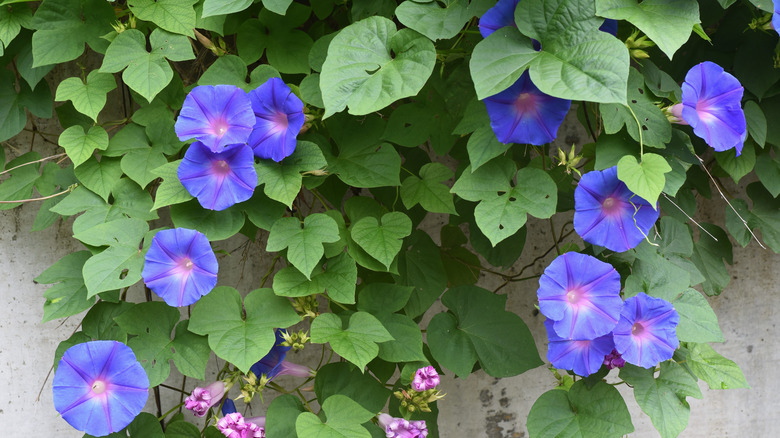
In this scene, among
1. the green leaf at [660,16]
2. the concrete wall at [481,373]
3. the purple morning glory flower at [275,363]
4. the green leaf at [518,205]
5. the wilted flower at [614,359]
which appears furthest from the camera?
the concrete wall at [481,373]

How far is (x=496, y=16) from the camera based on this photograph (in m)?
1.12

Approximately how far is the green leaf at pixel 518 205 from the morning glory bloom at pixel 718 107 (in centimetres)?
28

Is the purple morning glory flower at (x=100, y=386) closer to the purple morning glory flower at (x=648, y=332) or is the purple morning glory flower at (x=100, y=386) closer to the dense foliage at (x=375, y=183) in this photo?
the dense foliage at (x=375, y=183)

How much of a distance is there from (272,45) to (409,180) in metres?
0.40

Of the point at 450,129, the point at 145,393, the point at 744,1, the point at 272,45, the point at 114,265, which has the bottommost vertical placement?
the point at 145,393

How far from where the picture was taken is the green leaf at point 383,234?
4.13ft

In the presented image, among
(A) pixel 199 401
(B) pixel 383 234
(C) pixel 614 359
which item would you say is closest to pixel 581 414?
(C) pixel 614 359

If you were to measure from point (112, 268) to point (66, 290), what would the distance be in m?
0.17

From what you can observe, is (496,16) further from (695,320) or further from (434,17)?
(695,320)

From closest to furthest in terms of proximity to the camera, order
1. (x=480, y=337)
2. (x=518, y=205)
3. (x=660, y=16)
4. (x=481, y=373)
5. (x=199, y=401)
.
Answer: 1. (x=660, y=16)
2. (x=518, y=205)
3. (x=199, y=401)
4. (x=480, y=337)
5. (x=481, y=373)

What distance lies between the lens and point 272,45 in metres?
1.35

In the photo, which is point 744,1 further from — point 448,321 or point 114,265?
point 114,265

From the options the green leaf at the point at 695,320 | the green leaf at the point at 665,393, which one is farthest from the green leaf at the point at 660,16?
the green leaf at the point at 665,393

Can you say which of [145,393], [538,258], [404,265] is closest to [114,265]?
[145,393]
